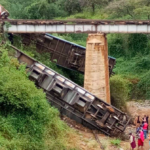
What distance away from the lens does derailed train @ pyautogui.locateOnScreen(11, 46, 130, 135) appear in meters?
17.9

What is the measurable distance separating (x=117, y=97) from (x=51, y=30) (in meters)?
6.53

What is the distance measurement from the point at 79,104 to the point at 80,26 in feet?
18.6

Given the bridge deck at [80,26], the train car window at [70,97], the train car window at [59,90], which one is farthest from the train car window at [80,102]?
the bridge deck at [80,26]

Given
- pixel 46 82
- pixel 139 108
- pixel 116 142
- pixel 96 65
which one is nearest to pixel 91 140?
pixel 116 142

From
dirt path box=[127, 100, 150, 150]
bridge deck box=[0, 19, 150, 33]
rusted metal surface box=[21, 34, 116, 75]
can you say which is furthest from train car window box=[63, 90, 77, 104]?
dirt path box=[127, 100, 150, 150]

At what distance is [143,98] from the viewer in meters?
31.6

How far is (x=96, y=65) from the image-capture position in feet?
67.8

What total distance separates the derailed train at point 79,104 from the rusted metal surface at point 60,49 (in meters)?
5.19

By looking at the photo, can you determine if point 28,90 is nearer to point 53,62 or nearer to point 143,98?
point 53,62

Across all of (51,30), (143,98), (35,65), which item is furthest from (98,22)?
(143,98)

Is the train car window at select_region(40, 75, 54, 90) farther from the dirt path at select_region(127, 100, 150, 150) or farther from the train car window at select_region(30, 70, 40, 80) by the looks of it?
the dirt path at select_region(127, 100, 150, 150)

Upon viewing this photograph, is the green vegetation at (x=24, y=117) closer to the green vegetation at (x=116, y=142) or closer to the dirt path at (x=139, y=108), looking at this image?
the green vegetation at (x=116, y=142)

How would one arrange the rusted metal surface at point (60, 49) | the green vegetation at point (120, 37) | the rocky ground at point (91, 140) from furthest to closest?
1. the green vegetation at point (120, 37)
2. the rusted metal surface at point (60, 49)
3. the rocky ground at point (91, 140)

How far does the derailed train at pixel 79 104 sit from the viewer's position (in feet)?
58.9
